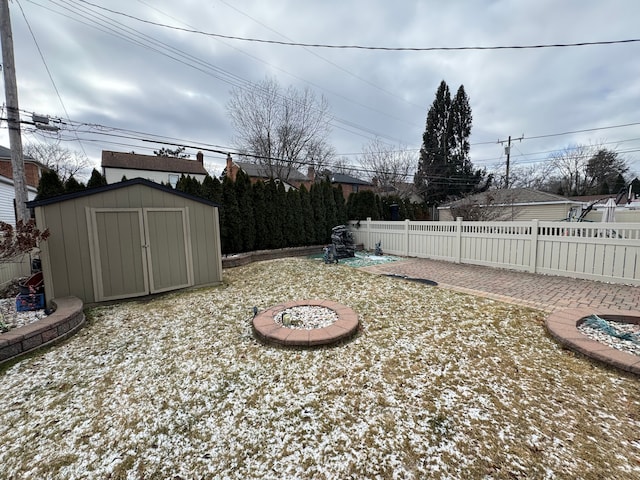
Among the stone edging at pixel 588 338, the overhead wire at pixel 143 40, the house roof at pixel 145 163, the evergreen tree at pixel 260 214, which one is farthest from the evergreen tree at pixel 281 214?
the house roof at pixel 145 163

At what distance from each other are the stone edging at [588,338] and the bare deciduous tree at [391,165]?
1824cm

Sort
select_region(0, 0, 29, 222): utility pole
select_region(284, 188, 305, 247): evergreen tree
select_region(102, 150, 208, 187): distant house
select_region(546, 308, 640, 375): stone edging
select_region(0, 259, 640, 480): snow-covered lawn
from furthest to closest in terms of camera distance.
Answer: select_region(102, 150, 208, 187): distant house, select_region(284, 188, 305, 247): evergreen tree, select_region(0, 0, 29, 222): utility pole, select_region(546, 308, 640, 375): stone edging, select_region(0, 259, 640, 480): snow-covered lawn

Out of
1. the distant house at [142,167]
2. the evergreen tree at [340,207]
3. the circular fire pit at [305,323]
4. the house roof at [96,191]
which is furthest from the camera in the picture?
the distant house at [142,167]

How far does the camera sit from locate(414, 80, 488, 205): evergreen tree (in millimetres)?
22609

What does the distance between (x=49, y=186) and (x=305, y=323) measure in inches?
301

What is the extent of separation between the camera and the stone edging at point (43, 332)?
2.71 metres

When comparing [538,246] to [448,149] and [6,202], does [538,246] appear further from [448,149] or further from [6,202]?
[448,149]

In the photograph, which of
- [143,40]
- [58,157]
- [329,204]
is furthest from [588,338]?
[58,157]

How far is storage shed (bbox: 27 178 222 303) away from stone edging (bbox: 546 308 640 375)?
5397 mm

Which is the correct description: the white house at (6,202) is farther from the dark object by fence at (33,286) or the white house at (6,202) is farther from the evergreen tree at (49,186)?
the dark object by fence at (33,286)

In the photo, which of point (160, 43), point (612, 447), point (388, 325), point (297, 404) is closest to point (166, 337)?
point (297, 404)

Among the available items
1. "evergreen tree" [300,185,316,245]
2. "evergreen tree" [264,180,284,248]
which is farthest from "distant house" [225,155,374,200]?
"evergreen tree" [264,180,284,248]

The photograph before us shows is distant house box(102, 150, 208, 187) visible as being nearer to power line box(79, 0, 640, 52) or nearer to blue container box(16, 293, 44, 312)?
power line box(79, 0, 640, 52)

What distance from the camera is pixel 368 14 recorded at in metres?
6.54
